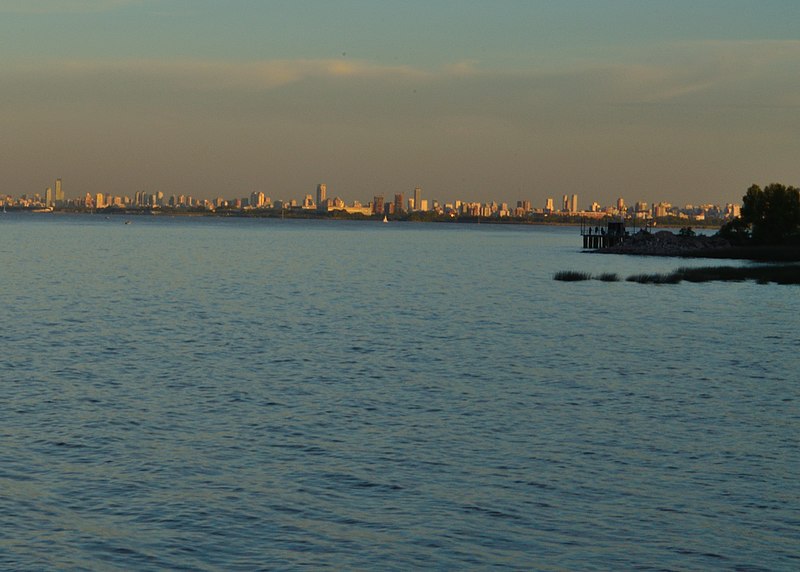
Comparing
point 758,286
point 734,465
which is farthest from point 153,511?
point 758,286

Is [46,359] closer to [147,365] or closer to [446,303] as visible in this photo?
[147,365]

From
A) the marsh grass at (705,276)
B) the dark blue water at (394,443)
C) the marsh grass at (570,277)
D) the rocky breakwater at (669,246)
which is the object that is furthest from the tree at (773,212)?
the dark blue water at (394,443)

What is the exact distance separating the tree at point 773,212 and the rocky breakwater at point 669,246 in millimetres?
6114

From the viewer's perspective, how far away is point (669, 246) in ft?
546

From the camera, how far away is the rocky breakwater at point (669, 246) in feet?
523

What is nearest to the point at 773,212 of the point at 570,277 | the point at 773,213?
the point at 773,213

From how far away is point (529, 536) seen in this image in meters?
18.7

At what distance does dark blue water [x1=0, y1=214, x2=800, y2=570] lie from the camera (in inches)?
717

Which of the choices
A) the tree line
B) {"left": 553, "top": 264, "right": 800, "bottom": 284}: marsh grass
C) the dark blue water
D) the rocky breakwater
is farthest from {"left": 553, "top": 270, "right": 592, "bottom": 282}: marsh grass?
the tree line

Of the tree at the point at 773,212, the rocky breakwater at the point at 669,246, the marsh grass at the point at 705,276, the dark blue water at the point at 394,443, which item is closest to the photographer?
the dark blue water at the point at 394,443

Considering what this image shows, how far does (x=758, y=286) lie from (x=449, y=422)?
69.6 m

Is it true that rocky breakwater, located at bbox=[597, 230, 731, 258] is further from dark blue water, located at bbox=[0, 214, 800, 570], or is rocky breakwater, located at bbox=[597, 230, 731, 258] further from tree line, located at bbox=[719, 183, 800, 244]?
dark blue water, located at bbox=[0, 214, 800, 570]

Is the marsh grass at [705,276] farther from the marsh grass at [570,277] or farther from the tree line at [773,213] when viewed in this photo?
the tree line at [773,213]

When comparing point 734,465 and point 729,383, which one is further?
point 729,383
